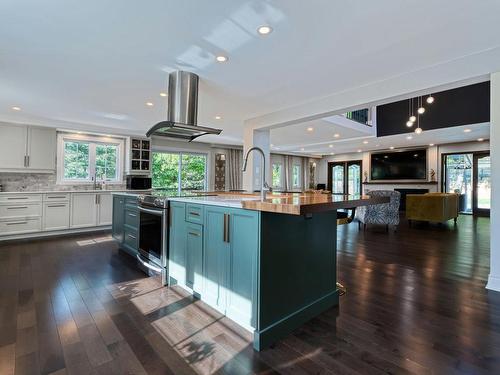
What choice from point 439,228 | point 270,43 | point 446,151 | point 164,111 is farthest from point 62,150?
point 446,151

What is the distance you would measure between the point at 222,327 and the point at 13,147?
573 cm

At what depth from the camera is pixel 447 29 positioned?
2260 mm

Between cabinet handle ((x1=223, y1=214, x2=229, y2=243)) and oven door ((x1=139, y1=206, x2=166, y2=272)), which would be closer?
cabinet handle ((x1=223, y1=214, x2=229, y2=243))

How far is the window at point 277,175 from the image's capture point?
37.0ft

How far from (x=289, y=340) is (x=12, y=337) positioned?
2.00 metres

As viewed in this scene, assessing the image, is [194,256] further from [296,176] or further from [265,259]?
[296,176]

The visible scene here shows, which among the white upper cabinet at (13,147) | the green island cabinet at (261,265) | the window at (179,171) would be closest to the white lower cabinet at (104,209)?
the white upper cabinet at (13,147)

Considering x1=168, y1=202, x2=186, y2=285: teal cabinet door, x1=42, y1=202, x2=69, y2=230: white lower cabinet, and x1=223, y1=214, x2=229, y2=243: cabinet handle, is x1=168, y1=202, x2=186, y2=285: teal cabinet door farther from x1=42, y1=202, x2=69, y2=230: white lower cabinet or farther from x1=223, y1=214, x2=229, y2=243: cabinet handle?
x1=42, y1=202, x2=69, y2=230: white lower cabinet

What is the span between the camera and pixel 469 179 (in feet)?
28.8

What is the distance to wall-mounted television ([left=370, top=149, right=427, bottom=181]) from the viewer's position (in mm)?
9672

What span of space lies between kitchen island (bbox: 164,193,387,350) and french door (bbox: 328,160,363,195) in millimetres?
9954

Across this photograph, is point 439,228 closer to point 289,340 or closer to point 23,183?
point 289,340

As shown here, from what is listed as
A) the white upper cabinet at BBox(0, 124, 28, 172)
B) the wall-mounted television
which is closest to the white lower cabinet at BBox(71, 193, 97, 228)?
the white upper cabinet at BBox(0, 124, 28, 172)

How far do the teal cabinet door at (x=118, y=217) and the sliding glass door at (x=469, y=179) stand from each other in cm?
1015
